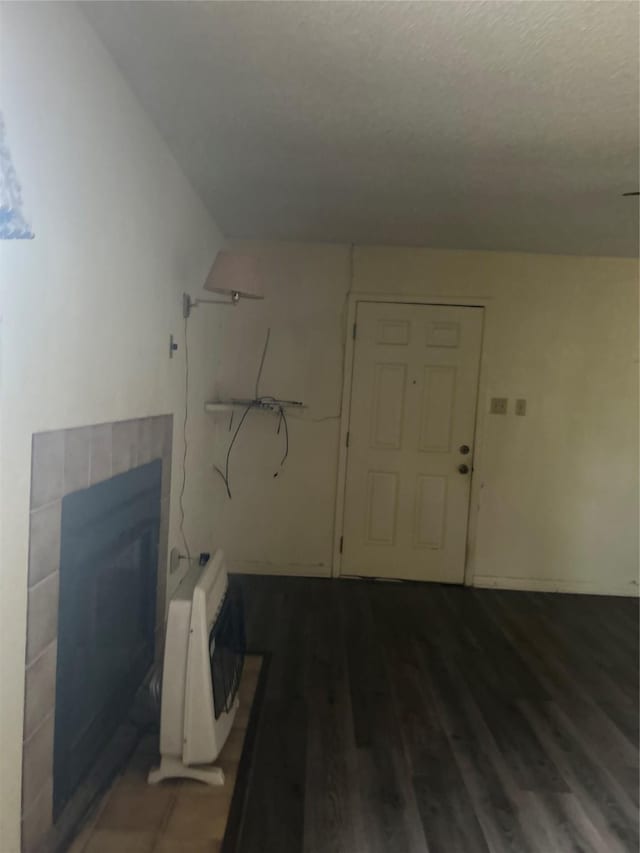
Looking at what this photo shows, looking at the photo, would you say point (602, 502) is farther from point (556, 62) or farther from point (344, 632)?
point (556, 62)

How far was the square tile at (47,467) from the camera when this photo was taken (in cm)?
122

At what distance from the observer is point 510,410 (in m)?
3.87

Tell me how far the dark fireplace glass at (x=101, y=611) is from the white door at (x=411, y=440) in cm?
195

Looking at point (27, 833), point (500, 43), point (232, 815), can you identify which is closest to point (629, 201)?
point (500, 43)

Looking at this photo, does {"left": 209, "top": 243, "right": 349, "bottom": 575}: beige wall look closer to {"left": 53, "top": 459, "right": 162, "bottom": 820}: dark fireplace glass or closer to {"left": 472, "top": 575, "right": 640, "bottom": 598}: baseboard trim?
{"left": 472, "top": 575, "right": 640, "bottom": 598}: baseboard trim

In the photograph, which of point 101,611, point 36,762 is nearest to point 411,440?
point 101,611

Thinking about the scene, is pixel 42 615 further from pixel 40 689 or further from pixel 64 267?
pixel 64 267

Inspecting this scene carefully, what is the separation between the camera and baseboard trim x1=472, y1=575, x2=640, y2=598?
3.91 metres

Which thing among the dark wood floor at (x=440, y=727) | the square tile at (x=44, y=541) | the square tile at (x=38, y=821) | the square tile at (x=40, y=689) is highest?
the square tile at (x=44, y=541)

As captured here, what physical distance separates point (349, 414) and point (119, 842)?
276 centimetres

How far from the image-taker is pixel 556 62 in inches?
60.6

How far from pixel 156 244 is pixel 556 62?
1.48 m

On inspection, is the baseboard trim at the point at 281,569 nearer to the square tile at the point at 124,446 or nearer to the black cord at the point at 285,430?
the black cord at the point at 285,430

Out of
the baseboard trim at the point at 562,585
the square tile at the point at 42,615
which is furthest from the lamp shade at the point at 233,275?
the baseboard trim at the point at 562,585
